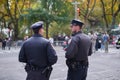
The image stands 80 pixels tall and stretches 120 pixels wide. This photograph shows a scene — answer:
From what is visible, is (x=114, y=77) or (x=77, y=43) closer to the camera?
(x=77, y=43)

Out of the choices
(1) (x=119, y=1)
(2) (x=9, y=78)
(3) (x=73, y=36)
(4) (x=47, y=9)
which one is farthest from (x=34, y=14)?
(3) (x=73, y=36)

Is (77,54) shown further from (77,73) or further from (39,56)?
(39,56)

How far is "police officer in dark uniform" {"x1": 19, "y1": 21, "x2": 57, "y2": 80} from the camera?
6.08 meters

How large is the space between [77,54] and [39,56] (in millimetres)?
899

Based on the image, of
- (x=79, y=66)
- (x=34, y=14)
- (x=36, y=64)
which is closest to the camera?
(x=36, y=64)

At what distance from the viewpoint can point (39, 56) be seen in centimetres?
612

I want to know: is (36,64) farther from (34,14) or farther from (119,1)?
(119,1)

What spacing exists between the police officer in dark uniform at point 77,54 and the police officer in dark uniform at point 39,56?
532 mm

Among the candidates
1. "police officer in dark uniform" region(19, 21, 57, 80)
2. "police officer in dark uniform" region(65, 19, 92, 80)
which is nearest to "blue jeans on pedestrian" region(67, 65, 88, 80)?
"police officer in dark uniform" region(65, 19, 92, 80)

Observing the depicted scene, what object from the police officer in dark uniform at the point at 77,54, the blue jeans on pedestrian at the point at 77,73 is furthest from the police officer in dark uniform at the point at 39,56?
the blue jeans on pedestrian at the point at 77,73

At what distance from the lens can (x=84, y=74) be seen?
670 centimetres

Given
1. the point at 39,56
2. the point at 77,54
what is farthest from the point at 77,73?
the point at 39,56

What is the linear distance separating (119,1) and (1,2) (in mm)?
16856

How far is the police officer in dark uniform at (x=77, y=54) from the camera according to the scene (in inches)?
257
